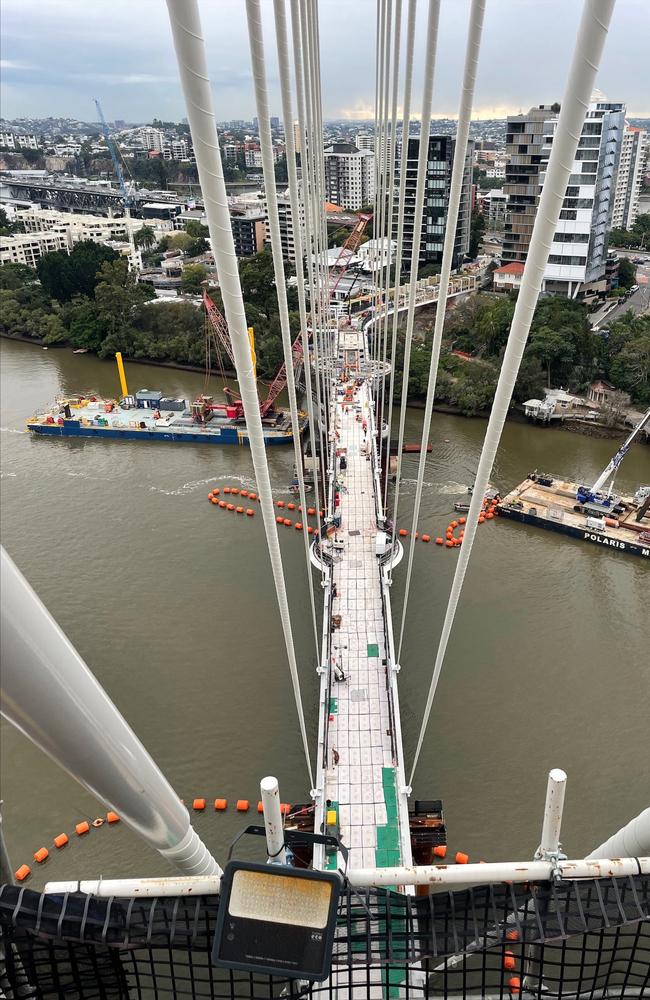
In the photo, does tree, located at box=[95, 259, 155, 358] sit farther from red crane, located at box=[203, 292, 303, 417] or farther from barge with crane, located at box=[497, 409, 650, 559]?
barge with crane, located at box=[497, 409, 650, 559]

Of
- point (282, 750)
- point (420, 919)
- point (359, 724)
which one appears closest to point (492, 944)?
point (420, 919)

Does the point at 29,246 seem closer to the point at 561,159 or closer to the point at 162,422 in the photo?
the point at 162,422

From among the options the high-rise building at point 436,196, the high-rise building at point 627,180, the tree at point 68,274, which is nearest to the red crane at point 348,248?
the high-rise building at point 436,196

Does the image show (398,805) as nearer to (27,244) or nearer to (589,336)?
(589,336)

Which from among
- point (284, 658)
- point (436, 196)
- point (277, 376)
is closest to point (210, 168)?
point (284, 658)

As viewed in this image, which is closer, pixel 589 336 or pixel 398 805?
pixel 398 805

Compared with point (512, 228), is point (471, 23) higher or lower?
higher

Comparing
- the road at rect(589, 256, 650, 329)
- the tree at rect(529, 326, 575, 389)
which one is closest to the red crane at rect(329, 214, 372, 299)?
the tree at rect(529, 326, 575, 389)

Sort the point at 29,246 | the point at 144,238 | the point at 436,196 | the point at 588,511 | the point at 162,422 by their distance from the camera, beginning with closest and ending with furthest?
1. the point at 588,511
2. the point at 162,422
3. the point at 436,196
4. the point at 29,246
5. the point at 144,238

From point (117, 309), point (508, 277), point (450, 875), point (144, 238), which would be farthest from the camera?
point (144, 238)
